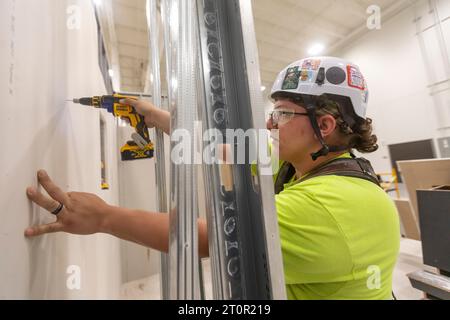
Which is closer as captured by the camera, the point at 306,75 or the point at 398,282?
the point at 306,75

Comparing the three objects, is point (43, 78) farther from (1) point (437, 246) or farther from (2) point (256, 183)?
(1) point (437, 246)

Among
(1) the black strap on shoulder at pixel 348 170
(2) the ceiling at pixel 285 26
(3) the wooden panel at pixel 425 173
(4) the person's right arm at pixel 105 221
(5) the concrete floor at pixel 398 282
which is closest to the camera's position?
(4) the person's right arm at pixel 105 221

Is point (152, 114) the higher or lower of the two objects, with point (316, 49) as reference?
lower

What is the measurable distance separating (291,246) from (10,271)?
25.6 inches

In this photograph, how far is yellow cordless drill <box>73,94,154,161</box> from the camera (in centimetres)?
102

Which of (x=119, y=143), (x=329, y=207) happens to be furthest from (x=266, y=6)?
(x=329, y=207)

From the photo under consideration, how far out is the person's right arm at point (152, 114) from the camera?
1.00m

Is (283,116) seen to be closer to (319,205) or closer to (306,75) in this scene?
(306,75)

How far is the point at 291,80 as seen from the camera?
961 mm

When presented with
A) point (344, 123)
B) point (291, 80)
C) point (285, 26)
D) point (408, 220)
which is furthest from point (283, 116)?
point (285, 26)

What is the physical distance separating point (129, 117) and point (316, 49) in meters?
6.05

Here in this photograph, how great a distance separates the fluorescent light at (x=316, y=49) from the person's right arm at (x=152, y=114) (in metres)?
5.91

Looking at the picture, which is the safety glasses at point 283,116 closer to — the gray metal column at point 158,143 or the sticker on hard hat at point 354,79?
the sticker on hard hat at point 354,79

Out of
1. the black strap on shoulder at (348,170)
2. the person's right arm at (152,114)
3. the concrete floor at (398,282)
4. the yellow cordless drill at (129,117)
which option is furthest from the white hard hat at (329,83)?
the concrete floor at (398,282)
